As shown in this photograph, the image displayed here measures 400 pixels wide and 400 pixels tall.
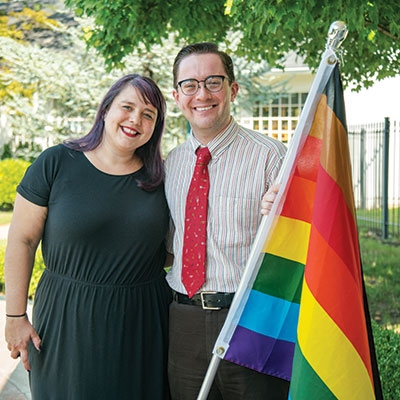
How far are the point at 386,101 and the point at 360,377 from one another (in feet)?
50.1

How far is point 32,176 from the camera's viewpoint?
2.91 metres

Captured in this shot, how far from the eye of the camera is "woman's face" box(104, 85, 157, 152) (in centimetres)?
298

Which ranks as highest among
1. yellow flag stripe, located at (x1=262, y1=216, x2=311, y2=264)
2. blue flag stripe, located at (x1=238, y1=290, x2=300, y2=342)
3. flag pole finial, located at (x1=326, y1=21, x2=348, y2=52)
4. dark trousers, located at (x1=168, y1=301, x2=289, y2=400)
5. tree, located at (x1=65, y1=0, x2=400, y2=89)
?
tree, located at (x1=65, y1=0, x2=400, y2=89)

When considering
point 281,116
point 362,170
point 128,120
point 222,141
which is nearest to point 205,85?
point 222,141

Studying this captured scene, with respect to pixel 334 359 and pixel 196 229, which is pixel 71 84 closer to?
pixel 196 229

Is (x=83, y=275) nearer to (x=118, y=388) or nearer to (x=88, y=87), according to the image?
(x=118, y=388)

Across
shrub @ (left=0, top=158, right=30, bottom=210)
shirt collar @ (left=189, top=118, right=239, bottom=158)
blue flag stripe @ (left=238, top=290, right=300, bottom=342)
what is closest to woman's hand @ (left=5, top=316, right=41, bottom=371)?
blue flag stripe @ (left=238, top=290, right=300, bottom=342)

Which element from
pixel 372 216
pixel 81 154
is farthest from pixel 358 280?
pixel 372 216

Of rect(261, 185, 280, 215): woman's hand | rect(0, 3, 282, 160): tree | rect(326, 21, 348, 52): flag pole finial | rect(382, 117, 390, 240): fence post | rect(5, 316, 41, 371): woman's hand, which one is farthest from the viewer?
rect(0, 3, 282, 160): tree

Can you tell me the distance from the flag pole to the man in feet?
0.66

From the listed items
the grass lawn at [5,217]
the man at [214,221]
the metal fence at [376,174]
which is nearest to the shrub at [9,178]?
the grass lawn at [5,217]

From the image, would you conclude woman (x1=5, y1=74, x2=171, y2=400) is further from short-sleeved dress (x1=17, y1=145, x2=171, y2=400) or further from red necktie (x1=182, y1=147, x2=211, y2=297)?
red necktie (x1=182, y1=147, x2=211, y2=297)

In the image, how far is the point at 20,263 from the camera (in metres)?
2.98

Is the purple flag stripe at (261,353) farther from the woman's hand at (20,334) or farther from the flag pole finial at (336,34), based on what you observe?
the flag pole finial at (336,34)
